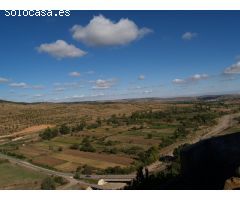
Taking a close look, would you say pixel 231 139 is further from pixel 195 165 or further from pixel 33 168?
pixel 33 168

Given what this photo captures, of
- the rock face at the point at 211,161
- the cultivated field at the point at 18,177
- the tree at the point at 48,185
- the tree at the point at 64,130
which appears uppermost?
the rock face at the point at 211,161

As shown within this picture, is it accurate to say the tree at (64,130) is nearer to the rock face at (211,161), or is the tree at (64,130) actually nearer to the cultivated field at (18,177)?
the cultivated field at (18,177)

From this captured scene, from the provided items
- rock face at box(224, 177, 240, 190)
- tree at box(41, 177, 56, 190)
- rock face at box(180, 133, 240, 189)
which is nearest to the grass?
tree at box(41, 177, 56, 190)

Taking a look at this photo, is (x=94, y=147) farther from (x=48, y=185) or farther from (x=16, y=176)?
(x=48, y=185)

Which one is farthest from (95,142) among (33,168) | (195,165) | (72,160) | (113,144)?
(195,165)

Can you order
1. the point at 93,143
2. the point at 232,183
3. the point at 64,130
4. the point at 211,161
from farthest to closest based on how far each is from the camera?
1. the point at 64,130
2. the point at 93,143
3. the point at 211,161
4. the point at 232,183

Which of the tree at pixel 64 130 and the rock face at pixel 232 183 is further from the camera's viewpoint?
the tree at pixel 64 130

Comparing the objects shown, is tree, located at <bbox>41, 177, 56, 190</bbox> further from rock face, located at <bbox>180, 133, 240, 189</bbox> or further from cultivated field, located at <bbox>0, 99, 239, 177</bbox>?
rock face, located at <bbox>180, 133, 240, 189</bbox>

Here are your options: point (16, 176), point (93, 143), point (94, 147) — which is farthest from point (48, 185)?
point (93, 143)

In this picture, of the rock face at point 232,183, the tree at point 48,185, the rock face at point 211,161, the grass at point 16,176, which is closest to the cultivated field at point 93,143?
the grass at point 16,176
